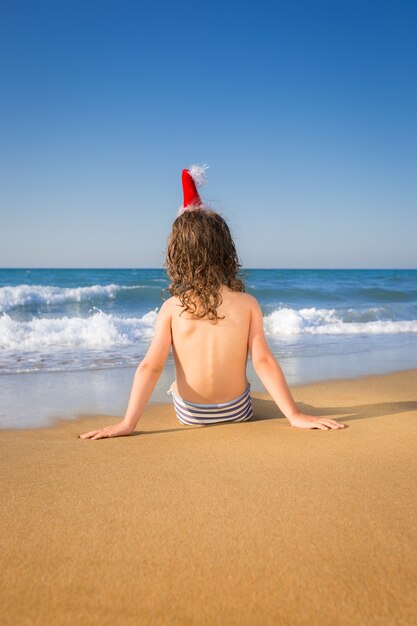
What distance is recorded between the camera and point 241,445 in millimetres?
2670

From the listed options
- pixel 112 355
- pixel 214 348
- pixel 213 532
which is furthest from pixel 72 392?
pixel 213 532

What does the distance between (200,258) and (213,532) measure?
5.77ft

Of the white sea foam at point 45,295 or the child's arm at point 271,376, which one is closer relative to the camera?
the child's arm at point 271,376

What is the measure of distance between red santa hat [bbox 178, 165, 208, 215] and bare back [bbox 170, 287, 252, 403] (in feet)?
1.76

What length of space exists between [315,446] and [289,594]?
4.10 ft

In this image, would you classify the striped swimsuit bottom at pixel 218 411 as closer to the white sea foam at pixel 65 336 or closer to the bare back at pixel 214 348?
the bare back at pixel 214 348

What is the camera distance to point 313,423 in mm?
2994

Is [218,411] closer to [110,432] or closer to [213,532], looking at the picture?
[110,432]

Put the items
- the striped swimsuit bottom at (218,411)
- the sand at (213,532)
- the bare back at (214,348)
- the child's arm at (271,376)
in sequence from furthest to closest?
the striped swimsuit bottom at (218,411) < the bare back at (214,348) < the child's arm at (271,376) < the sand at (213,532)

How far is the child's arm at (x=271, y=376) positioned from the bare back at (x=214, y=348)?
0.05m

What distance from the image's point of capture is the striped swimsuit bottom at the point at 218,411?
342cm

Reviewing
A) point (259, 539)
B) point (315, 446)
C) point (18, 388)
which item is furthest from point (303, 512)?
point (18, 388)

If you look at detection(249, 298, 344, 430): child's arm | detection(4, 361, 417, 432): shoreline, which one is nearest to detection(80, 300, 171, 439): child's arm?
detection(249, 298, 344, 430): child's arm

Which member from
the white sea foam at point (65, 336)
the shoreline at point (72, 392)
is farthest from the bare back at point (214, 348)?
the white sea foam at point (65, 336)
